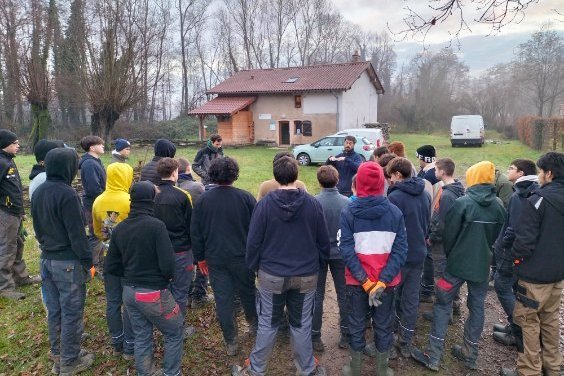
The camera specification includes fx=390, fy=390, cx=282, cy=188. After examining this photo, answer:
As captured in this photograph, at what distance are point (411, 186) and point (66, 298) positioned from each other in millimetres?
3356

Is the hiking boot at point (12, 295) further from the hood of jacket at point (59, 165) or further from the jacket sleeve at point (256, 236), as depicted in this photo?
the jacket sleeve at point (256, 236)

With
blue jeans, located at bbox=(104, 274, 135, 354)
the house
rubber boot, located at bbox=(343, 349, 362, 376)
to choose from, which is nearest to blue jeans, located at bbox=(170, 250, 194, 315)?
blue jeans, located at bbox=(104, 274, 135, 354)

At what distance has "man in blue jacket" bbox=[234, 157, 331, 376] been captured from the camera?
3.28 m

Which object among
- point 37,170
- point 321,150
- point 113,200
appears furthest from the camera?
point 321,150

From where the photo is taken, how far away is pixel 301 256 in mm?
3303

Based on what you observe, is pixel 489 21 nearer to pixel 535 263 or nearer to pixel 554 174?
pixel 554 174

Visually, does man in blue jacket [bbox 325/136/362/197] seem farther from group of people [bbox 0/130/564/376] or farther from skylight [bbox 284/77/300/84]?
skylight [bbox 284/77/300/84]

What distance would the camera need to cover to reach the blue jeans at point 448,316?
3.68m

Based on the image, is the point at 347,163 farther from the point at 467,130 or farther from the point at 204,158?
the point at 467,130

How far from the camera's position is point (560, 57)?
3703 cm

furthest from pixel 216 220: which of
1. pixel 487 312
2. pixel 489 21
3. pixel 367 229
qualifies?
pixel 487 312

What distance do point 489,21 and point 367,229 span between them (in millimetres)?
2341

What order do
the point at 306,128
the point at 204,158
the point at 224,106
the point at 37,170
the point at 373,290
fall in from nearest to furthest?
the point at 373,290 → the point at 37,170 → the point at 204,158 → the point at 306,128 → the point at 224,106

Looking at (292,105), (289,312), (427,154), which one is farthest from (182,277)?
(292,105)
